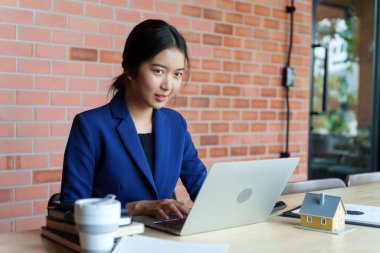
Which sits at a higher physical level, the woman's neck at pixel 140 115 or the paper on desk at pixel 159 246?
the woman's neck at pixel 140 115

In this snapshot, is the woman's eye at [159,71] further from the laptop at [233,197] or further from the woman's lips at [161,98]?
the laptop at [233,197]

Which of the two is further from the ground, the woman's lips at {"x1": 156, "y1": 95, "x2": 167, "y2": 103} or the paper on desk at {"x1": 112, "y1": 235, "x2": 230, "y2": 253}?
the woman's lips at {"x1": 156, "y1": 95, "x2": 167, "y2": 103}

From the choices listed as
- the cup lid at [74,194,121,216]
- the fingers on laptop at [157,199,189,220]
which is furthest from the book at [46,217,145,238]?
the fingers on laptop at [157,199,189,220]

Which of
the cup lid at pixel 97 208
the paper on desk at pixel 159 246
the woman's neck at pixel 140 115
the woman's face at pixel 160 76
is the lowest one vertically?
the paper on desk at pixel 159 246

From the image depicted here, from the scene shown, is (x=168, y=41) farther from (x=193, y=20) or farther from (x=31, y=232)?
(x=193, y=20)

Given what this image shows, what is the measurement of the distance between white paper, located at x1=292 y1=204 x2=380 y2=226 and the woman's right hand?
0.41 m

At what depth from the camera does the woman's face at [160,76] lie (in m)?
1.76

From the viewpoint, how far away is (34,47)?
97.3 inches

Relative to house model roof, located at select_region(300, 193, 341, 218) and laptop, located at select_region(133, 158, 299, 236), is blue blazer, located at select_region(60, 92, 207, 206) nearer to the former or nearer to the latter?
laptop, located at select_region(133, 158, 299, 236)

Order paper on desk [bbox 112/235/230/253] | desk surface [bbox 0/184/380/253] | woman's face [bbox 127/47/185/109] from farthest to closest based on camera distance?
1. woman's face [bbox 127/47/185/109]
2. desk surface [bbox 0/184/380/253]
3. paper on desk [bbox 112/235/230/253]

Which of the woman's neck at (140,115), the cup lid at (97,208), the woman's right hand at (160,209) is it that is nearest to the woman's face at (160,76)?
the woman's neck at (140,115)

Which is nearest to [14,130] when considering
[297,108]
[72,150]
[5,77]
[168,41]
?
[5,77]

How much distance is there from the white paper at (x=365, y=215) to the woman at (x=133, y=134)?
0.53 meters

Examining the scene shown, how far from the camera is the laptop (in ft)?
4.34
